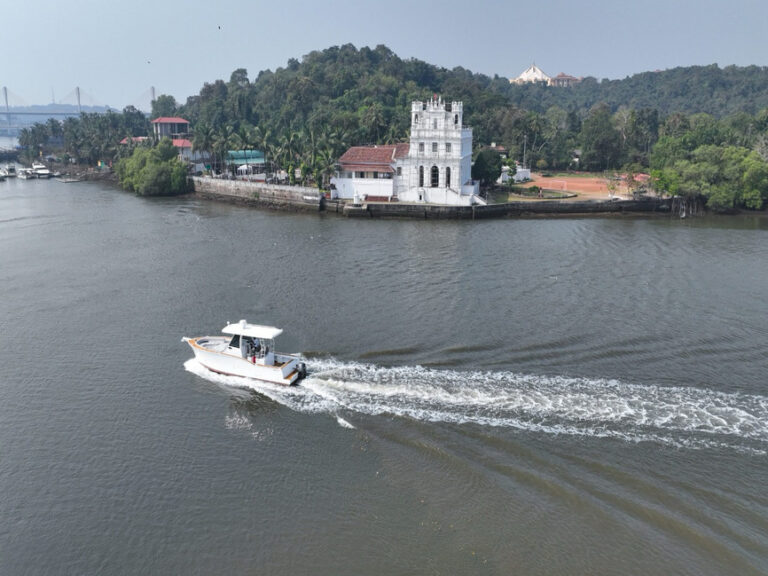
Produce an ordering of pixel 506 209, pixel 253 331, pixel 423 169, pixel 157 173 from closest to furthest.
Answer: pixel 253 331 → pixel 506 209 → pixel 423 169 → pixel 157 173

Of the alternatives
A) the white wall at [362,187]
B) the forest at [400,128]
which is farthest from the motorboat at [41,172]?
the white wall at [362,187]

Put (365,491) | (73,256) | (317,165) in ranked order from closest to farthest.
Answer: (365,491), (73,256), (317,165)

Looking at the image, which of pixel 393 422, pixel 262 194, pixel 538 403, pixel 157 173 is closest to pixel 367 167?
pixel 262 194

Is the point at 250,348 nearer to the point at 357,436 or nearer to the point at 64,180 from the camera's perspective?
the point at 357,436

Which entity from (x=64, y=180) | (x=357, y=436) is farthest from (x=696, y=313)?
(x=64, y=180)

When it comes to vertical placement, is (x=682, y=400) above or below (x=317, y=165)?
below

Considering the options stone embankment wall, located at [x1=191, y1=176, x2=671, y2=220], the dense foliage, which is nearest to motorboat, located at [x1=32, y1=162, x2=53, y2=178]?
the dense foliage

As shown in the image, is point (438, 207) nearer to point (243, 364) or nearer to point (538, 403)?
point (243, 364)
